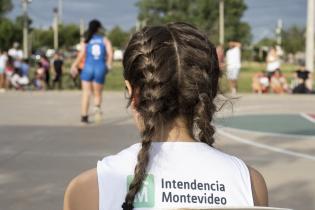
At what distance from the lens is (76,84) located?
24938 mm

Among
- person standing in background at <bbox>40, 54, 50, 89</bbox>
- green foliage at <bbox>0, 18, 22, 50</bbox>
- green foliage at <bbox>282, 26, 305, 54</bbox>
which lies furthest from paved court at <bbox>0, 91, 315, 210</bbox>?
green foliage at <bbox>282, 26, 305, 54</bbox>

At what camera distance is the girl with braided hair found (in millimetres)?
1784

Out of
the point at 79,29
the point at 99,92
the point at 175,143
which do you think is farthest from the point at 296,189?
the point at 79,29

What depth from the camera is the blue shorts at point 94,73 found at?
11141 mm

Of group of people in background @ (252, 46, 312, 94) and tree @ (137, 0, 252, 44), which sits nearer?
group of people in background @ (252, 46, 312, 94)

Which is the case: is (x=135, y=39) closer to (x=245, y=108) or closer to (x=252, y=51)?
(x=245, y=108)

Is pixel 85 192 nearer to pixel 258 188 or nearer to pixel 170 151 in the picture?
pixel 170 151

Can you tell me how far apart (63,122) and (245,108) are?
17.0ft

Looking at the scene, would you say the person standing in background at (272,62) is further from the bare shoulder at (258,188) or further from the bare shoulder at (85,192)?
the bare shoulder at (85,192)

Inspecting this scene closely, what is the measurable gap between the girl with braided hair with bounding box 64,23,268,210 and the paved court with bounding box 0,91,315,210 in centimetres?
112

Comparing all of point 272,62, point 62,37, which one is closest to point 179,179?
point 272,62

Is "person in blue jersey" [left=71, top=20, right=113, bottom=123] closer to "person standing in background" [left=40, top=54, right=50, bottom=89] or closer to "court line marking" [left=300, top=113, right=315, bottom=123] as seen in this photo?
"court line marking" [left=300, top=113, right=315, bottom=123]

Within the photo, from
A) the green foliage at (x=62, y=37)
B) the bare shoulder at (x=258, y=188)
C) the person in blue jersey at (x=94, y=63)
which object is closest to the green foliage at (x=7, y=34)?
the green foliage at (x=62, y=37)

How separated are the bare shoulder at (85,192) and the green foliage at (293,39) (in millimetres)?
109021
